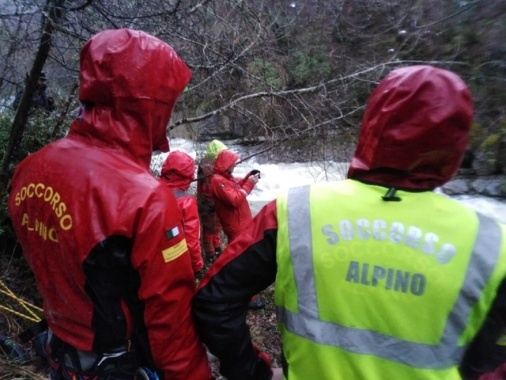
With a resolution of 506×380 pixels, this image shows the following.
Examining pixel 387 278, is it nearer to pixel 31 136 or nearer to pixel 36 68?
pixel 36 68

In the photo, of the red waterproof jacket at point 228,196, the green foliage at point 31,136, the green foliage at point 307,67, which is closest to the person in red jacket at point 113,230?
the green foliage at point 31,136

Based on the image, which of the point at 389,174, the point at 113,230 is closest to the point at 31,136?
the point at 113,230

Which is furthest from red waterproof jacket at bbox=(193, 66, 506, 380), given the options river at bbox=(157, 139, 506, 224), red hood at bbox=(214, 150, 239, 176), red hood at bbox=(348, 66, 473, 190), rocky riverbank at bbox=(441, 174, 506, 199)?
rocky riverbank at bbox=(441, 174, 506, 199)

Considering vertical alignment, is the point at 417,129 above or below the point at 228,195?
above

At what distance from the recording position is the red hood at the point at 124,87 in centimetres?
149

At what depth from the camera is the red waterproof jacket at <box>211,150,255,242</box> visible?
15.8 ft

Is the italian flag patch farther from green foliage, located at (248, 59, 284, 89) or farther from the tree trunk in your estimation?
green foliage, located at (248, 59, 284, 89)

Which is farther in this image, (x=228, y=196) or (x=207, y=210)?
(x=207, y=210)

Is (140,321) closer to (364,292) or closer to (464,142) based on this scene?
(364,292)

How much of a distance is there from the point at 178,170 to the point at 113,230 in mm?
2568

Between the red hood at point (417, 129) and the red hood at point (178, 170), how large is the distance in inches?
109

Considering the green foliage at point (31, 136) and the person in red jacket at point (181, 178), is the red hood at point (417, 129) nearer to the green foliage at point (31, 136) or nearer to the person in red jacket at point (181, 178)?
the person in red jacket at point (181, 178)

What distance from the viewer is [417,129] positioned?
1181 millimetres

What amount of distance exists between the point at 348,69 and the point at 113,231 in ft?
24.5
